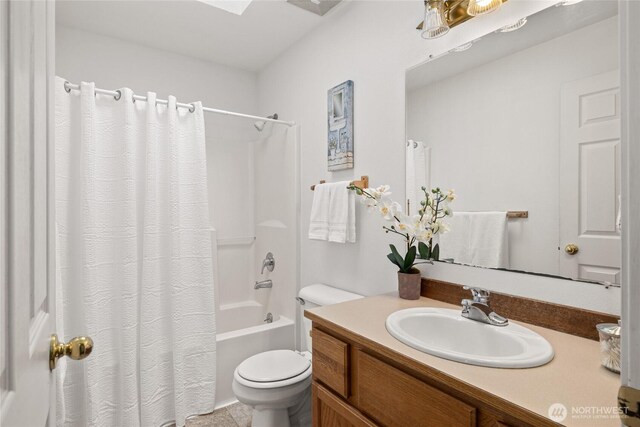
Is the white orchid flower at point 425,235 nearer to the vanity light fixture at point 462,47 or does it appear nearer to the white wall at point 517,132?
the white wall at point 517,132

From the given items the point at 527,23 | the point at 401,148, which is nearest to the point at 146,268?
the point at 401,148

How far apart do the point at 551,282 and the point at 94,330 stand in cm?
202

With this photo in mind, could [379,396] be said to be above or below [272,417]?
above

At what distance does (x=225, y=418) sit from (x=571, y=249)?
1952mm

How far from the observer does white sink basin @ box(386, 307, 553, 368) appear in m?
0.88

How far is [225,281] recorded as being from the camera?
2.74m

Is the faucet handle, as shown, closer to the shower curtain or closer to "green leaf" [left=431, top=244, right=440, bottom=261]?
"green leaf" [left=431, top=244, right=440, bottom=261]

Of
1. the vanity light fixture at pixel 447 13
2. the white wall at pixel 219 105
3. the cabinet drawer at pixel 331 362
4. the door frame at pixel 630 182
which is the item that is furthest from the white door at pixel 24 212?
the white wall at pixel 219 105

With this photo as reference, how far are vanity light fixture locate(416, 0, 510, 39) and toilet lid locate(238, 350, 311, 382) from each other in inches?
64.1

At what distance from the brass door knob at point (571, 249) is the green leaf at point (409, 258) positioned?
0.54 meters

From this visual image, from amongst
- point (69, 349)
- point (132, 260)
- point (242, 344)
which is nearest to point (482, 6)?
point (69, 349)

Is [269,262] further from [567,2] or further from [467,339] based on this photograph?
[567,2]

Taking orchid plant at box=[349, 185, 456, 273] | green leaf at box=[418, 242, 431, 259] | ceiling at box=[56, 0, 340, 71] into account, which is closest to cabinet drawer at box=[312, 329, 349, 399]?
orchid plant at box=[349, 185, 456, 273]

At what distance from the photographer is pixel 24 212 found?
1.58 ft
